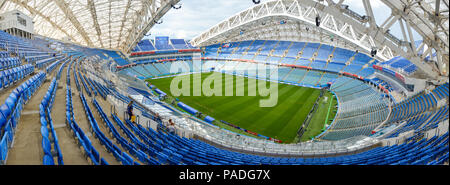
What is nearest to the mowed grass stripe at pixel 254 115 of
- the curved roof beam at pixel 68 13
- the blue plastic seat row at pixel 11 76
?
the blue plastic seat row at pixel 11 76

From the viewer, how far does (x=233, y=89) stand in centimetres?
3559

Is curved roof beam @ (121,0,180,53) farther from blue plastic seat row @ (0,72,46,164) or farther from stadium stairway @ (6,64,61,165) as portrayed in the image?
stadium stairway @ (6,64,61,165)

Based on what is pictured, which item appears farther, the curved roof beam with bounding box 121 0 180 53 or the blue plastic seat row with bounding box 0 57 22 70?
Result: the curved roof beam with bounding box 121 0 180 53

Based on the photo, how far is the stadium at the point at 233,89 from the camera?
7445 millimetres

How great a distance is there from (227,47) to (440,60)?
163ft

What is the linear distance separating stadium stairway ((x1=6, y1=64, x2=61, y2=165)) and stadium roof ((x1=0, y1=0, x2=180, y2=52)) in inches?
834

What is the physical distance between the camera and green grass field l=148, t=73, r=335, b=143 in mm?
20612

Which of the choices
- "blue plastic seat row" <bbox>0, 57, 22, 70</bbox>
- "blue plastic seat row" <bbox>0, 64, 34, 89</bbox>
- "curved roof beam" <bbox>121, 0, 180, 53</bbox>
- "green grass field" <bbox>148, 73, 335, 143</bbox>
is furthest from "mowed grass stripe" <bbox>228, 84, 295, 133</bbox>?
"blue plastic seat row" <bbox>0, 57, 22, 70</bbox>

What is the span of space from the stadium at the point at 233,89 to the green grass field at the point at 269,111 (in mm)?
201

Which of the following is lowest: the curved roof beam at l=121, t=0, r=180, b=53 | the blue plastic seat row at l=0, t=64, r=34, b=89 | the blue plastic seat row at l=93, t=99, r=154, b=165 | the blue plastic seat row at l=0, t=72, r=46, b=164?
the blue plastic seat row at l=93, t=99, r=154, b=165

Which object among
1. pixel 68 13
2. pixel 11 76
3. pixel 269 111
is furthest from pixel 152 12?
pixel 11 76

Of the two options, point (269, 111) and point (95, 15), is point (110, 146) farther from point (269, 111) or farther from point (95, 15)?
point (95, 15)
